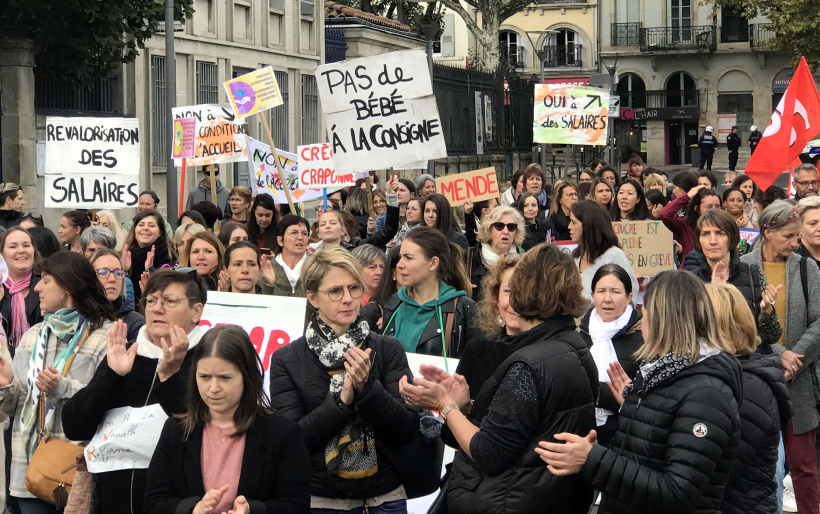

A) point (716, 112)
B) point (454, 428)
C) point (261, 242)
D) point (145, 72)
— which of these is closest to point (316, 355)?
point (454, 428)

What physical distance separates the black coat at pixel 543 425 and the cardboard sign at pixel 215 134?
10.8 m

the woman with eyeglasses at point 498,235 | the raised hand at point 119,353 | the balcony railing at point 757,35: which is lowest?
the raised hand at point 119,353

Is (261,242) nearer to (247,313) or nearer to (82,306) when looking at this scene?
(247,313)

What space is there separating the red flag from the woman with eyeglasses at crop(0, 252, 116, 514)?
6.94 meters

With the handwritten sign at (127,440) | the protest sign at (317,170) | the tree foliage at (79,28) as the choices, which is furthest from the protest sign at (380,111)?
the tree foliage at (79,28)

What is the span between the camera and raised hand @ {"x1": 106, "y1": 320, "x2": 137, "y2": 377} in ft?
15.3

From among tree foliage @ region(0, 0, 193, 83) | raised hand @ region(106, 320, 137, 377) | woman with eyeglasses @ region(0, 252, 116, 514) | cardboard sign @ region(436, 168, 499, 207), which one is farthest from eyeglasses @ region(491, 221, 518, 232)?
A: tree foliage @ region(0, 0, 193, 83)

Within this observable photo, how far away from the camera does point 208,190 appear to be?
1570 centimetres

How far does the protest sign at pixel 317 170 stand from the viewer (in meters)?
13.1

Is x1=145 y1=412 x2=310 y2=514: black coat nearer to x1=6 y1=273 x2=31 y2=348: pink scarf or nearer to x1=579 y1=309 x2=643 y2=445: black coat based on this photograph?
x1=579 y1=309 x2=643 y2=445: black coat

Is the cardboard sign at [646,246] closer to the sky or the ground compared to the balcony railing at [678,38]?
closer to the ground

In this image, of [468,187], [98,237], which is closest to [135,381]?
[98,237]

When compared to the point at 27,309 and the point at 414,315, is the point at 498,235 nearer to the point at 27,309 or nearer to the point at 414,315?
the point at 414,315

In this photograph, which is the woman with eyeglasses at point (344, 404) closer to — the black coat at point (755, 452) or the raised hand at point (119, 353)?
the raised hand at point (119, 353)
